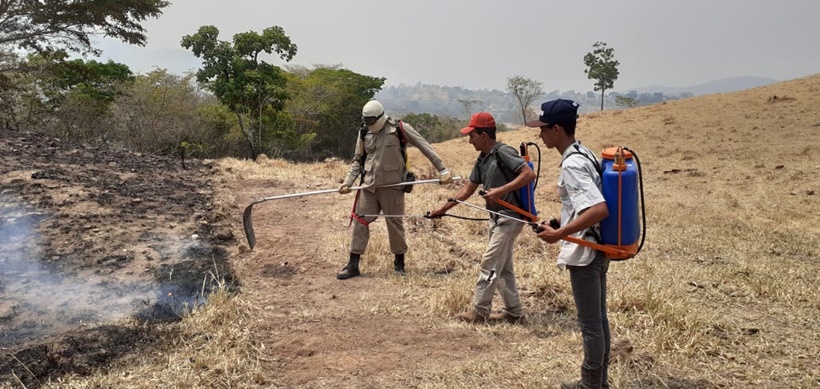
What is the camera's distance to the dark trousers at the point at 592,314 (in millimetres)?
2738

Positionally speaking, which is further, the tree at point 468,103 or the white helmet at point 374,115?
the tree at point 468,103

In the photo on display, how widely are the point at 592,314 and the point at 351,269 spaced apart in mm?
3195

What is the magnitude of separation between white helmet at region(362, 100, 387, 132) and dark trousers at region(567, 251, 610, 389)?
9.68 ft

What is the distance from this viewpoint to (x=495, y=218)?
421cm

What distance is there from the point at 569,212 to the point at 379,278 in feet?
9.91

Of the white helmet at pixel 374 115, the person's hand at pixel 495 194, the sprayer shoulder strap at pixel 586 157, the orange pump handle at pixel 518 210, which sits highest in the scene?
the white helmet at pixel 374 115

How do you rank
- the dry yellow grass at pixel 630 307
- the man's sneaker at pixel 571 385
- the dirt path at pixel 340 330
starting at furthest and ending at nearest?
the dirt path at pixel 340 330
the dry yellow grass at pixel 630 307
the man's sneaker at pixel 571 385

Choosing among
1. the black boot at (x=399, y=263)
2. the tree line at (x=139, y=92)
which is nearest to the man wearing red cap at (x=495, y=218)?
the black boot at (x=399, y=263)

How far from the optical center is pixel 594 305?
2734 mm

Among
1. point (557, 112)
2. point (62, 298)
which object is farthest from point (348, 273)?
point (557, 112)

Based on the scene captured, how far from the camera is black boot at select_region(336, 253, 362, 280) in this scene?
548 cm

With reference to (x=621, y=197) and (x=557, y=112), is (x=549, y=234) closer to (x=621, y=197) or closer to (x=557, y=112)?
(x=621, y=197)

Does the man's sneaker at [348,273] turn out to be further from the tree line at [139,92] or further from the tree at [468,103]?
the tree at [468,103]

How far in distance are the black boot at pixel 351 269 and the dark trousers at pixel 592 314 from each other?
308 cm
